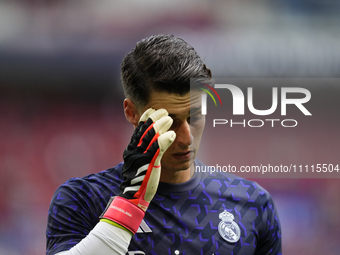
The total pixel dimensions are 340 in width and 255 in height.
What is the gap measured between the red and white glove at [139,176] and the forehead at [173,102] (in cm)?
24

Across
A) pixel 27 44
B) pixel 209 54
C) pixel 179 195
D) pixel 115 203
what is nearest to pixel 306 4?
pixel 209 54

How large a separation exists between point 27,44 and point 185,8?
7.40 feet

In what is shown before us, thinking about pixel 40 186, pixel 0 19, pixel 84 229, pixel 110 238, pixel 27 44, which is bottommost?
pixel 40 186

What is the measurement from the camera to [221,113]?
8.46 feet

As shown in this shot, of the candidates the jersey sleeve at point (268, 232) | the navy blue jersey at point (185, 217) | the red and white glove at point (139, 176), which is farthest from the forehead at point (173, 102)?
the jersey sleeve at point (268, 232)

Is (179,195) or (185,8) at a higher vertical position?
(185,8)

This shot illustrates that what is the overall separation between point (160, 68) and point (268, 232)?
109 centimetres

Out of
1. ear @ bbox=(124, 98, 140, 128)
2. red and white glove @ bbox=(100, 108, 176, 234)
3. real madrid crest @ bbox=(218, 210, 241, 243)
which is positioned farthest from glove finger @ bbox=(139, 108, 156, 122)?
real madrid crest @ bbox=(218, 210, 241, 243)

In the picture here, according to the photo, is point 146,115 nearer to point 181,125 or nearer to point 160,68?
point 181,125

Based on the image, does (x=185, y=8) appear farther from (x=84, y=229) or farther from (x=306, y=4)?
(x=84, y=229)

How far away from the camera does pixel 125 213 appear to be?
1.55 m

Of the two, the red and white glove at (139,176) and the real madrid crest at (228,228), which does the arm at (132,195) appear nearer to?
the red and white glove at (139,176)

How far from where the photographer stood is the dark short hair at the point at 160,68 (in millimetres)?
1914

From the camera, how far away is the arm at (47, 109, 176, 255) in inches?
59.1
